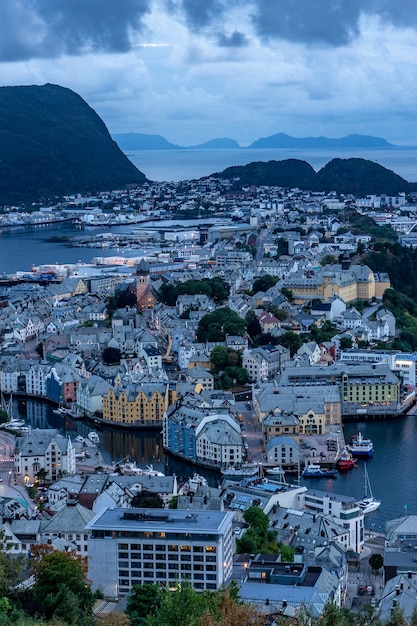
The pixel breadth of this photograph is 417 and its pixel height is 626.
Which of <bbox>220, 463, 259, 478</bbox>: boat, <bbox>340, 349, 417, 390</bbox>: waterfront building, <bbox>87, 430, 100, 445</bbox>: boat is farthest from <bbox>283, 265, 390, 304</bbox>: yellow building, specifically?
<bbox>220, 463, 259, 478</bbox>: boat

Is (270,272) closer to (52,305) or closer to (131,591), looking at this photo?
(52,305)

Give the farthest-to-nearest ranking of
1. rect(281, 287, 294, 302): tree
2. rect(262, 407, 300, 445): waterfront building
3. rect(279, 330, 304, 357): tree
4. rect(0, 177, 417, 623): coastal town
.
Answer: rect(281, 287, 294, 302): tree, rect(279, 330, 304, 357): tree, rect(262, 407, 300, 445): waterfront building, rect(0, 177, 417, 623): coastal town

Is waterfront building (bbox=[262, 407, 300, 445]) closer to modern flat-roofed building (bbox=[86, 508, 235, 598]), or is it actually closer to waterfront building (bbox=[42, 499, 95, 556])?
waterfront building (bbox=[42, 499, 95, 556])

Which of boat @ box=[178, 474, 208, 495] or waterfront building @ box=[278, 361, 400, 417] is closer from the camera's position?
boat @ box=[178, 474, 208, 495]

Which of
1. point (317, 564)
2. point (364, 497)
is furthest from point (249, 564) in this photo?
point (364, 497)

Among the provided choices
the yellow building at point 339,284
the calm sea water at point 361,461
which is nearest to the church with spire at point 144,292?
the yellow building at point 339,284

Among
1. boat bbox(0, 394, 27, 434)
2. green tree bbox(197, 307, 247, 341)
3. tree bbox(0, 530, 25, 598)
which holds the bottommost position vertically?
boat bbox(0, 394, 27, 434)

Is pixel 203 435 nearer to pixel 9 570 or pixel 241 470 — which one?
pixel 241 470

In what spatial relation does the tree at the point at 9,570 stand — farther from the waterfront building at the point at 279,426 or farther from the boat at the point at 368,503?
the waterfront building at the point at 279,426
